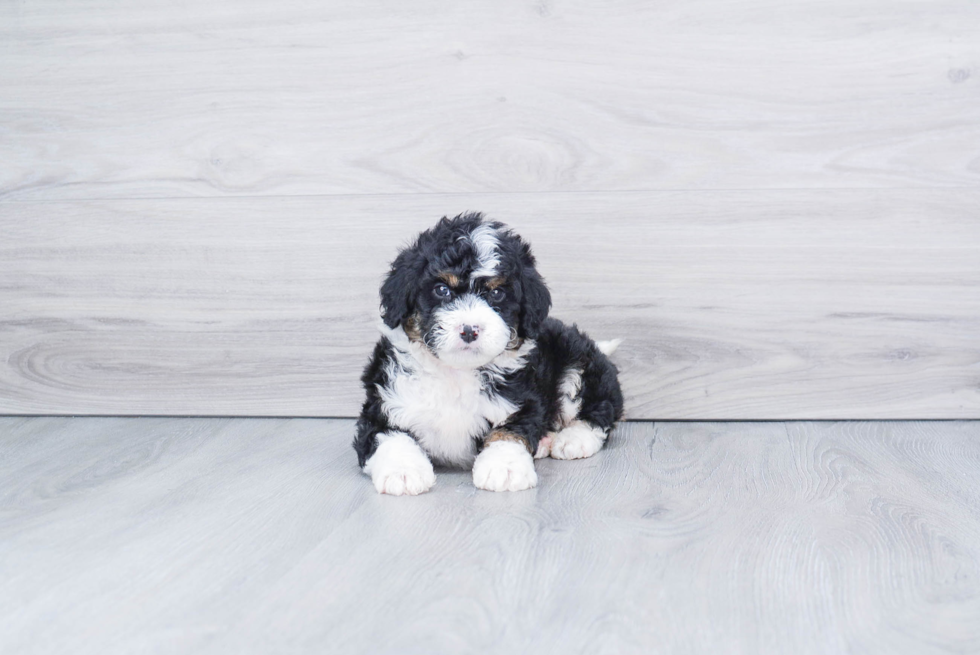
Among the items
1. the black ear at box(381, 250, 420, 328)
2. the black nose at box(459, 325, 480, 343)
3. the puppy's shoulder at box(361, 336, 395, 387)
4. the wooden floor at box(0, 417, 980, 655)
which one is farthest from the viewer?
the puppy's shoulder at box(361, 336, 395, 387)

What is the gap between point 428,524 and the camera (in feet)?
5.33

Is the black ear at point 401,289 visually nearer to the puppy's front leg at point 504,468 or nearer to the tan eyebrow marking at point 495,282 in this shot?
the tan eyebrow marking at point 495,282

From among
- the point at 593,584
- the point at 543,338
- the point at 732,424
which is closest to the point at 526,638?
the point at 593,584

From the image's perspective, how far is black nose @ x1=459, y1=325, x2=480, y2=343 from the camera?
174 cm

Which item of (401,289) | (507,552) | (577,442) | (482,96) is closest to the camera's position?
(507,552)

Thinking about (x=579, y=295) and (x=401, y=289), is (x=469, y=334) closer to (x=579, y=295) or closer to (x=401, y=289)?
(x=401, y=289)

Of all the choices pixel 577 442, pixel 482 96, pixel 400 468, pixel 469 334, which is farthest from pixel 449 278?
pixel 482 96

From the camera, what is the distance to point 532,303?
189 centimetres

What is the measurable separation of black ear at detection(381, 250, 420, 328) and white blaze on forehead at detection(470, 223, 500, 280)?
0.13m

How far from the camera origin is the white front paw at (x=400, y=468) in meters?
1.80

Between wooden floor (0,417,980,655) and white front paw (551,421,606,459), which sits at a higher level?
wooden floor (0,417,980,655)

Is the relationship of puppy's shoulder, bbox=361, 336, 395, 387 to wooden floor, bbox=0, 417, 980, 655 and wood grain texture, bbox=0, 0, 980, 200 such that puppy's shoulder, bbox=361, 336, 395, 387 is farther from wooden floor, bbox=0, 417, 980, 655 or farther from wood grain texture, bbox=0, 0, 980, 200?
wood grain texture, bbox=0, 0, 980, 200

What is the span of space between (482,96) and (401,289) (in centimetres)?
76

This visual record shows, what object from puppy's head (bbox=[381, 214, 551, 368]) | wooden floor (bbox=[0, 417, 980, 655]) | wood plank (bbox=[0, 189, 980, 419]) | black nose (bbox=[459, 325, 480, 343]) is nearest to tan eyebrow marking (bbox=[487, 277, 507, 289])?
puppy's head (bbox=[381, 214, 551, 368])
